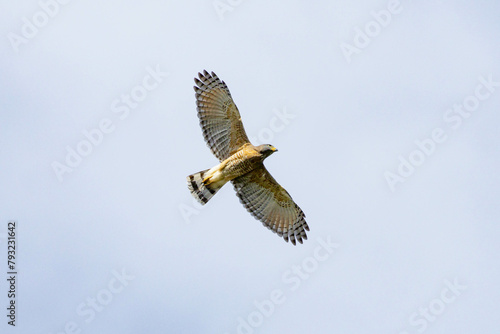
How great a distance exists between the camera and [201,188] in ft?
76.2

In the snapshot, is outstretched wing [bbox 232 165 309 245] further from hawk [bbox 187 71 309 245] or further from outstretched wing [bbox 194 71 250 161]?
outstretched wing [bbox 194 71 250 161]

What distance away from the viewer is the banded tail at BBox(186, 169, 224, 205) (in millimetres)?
23188

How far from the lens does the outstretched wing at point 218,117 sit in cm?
2286

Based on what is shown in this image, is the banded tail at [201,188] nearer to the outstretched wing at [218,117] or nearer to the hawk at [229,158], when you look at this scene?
the hawk at [229,158]

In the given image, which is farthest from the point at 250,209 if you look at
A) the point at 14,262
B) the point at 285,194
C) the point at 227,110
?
the point at 14,262

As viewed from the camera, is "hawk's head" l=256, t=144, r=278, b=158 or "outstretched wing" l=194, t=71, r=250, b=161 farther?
"outstretched wing" l=194, t=71, r=250, b=161

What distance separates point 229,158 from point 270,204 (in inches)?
64.2

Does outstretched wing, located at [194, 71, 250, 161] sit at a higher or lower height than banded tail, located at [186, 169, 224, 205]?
higher

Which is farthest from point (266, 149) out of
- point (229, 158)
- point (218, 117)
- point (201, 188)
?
point (201, 188)

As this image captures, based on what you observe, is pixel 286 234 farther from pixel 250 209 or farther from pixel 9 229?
pixel 9 229

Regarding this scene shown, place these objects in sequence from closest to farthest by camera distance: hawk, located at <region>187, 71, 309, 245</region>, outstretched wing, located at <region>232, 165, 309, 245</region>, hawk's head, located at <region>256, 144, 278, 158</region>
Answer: hawk's head, located at <region>256, 144, 278, 158</region>, hawk, located at <region>187, 71, 309, 245</region>, outstretched wing, located at <region>232, 165, 309, 245</region>

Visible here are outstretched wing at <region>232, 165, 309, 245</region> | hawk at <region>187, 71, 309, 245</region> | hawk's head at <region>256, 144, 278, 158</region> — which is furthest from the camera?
outstretched wing at <region>232, 165, 309, 245</region>

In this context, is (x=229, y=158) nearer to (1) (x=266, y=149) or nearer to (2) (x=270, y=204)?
(1) (x=266, y=149)

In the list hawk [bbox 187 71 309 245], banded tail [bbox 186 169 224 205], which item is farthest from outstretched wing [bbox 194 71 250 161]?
banded tail [bbox 186 169 224 205]
